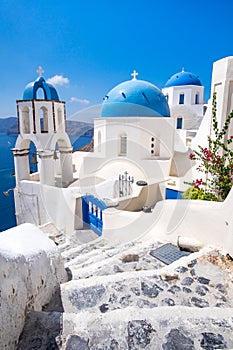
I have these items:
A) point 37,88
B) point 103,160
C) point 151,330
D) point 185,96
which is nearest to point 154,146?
point 103,160

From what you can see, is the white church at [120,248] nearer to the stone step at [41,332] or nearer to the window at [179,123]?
the stone step at [41,332]

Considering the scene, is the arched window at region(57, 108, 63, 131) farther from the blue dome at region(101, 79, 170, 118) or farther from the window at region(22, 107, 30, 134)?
the blue dome at region(101, 79, 170, 118)

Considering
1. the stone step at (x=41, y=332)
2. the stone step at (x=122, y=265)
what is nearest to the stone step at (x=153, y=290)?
the stone step at (x=41, y=332)

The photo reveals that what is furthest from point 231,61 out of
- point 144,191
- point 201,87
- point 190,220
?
point 201,87

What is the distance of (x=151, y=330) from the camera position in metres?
1.86

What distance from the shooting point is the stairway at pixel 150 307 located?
177 centimetres

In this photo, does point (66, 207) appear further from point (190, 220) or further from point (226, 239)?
point (226, 239)

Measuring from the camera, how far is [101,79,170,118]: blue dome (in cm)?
1206

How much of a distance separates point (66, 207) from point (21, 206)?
369 cm

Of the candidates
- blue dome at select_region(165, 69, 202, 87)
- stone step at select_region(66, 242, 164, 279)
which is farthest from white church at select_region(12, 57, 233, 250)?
→ blue dome at select_region(165, 69, 202, 87)

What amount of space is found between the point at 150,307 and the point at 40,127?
422 inches

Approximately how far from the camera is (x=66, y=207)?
9.72 metres

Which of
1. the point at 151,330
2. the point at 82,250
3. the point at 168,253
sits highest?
the point at 151,330

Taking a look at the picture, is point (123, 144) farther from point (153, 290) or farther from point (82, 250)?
point (153, 290)
